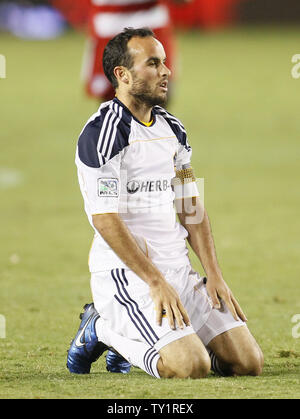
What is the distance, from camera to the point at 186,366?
163 inches

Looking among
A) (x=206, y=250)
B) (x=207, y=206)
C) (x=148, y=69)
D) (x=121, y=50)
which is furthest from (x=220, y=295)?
(x=207, y=206)

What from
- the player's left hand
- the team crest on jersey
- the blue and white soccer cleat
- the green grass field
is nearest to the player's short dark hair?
the team crest on jersey

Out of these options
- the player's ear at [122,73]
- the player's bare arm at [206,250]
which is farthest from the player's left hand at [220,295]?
the player's ear at [122,73]

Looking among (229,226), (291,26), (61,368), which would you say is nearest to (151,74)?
(61,368)

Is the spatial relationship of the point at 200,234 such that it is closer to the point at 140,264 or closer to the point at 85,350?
the point at 140,264

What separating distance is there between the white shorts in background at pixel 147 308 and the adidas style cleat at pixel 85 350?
0.10 metres

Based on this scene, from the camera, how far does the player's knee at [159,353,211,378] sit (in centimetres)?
415

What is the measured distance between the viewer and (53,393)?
12.8ft

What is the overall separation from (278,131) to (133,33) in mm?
9789

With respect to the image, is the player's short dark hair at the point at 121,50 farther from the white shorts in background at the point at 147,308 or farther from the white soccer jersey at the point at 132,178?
the white shorts in background at the point at 147,308

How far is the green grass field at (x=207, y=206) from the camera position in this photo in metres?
4.29

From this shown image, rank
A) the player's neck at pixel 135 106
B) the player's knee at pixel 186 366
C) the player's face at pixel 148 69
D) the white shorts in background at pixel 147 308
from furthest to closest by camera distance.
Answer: the player's neck at pixel 135 106 < the player's face at pixel 148 69 < the white shorts in background at pixel 147 308 < the player's knee at pixel 186 366

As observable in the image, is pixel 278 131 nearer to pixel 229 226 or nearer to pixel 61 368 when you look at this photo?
pixel 229 226

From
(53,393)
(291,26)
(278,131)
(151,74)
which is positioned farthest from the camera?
(291,26)
